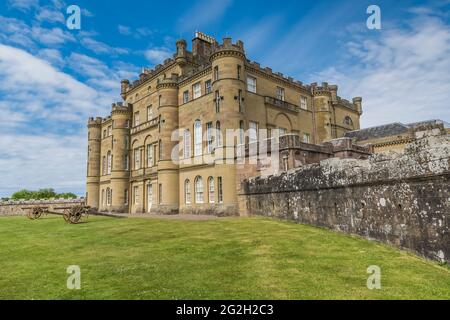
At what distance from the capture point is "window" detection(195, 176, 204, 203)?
27922mm

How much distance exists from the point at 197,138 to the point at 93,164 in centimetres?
2310

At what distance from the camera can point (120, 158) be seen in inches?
1497

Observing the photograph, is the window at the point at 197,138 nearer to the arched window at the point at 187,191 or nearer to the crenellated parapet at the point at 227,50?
the arched window at the point at 187,191

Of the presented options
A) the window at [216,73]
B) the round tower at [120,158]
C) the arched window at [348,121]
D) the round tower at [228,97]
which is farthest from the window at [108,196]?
the arched window at [348,121]

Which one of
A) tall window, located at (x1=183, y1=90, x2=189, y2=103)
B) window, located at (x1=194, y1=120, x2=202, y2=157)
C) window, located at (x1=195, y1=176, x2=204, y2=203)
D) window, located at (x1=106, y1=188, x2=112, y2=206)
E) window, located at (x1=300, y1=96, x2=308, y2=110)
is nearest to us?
window, located at (x1=195, y1=176, x2=204, y2=203)

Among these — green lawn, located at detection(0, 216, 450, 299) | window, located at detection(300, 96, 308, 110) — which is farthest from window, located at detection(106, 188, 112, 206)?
green lawn, located at detection(0, 216, 450, 299)

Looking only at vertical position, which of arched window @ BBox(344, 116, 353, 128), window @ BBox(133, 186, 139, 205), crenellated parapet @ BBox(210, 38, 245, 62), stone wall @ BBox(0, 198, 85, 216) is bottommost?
stone wall @ BBox(0, 198, 85, 216)

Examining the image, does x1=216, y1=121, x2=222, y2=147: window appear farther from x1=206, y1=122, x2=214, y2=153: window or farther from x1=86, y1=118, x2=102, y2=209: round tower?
x1=86, y1=118, x2=102, y2=209: round tower

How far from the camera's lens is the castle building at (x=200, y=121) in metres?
25.7

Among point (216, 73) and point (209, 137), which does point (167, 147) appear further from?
point (216, 73)

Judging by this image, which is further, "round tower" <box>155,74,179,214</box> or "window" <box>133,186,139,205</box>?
"window" <box>133,186,139,205</box>

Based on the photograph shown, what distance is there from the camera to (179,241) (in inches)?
456

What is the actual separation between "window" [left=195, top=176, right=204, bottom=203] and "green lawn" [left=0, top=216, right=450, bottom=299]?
50.1 feet

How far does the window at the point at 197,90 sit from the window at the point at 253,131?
A: 5559 millimetres
